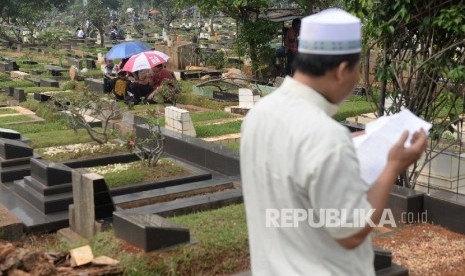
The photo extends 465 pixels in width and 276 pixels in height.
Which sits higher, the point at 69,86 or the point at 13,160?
the point at 69,86

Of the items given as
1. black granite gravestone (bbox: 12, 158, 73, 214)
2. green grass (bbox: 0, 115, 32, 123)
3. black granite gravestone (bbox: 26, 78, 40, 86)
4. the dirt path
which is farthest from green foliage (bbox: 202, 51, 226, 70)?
the dirt path

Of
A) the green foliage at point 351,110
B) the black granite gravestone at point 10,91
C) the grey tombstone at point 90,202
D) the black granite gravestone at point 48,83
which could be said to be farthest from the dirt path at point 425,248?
the black granite gravestone at point 48,83

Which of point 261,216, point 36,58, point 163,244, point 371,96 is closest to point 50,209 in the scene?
point 163,244

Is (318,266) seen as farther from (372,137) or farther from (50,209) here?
(50,209)

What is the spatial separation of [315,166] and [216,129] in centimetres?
882

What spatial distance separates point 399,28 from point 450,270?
2792 millimetres

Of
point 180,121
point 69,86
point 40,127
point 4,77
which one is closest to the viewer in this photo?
point 180,121

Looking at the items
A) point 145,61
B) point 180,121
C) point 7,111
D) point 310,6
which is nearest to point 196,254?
point 180,121

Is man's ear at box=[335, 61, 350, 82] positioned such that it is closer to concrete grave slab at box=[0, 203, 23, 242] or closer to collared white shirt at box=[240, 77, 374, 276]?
collared white shirt at box=[240, 77, 374, 276]

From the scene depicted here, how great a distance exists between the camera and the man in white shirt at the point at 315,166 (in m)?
1.65

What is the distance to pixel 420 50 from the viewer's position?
6.61m

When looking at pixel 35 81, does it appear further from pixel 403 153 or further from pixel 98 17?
pixel 98 17

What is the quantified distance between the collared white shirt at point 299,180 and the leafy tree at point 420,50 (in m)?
4.62

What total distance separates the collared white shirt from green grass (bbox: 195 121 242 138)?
816cm
